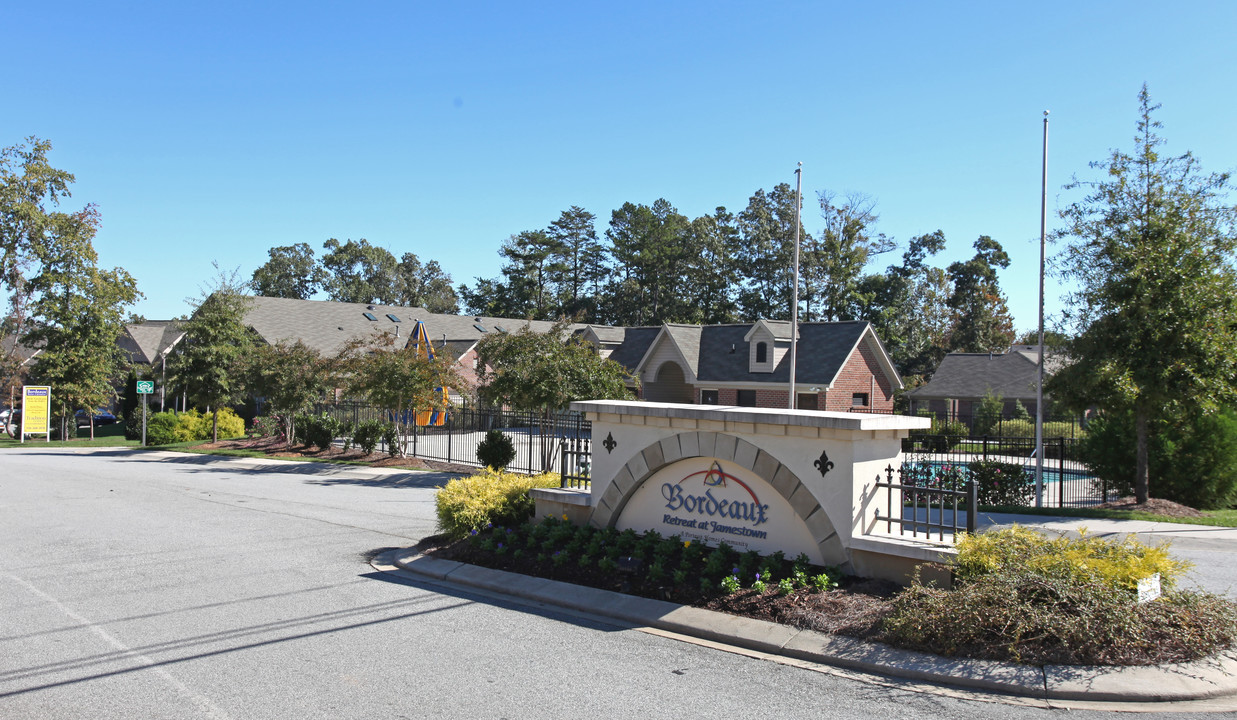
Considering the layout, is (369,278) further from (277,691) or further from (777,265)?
(277,691)

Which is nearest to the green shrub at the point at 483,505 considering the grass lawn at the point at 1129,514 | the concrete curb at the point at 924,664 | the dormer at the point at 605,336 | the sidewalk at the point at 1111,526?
the concrete curb at the point at 924,664

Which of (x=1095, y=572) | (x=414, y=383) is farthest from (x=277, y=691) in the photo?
(x=414, y=383)

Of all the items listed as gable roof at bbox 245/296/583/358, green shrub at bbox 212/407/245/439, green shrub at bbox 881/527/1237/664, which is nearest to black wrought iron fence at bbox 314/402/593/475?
green shrub at bbox 212/407/245/439

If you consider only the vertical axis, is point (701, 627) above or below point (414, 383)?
below

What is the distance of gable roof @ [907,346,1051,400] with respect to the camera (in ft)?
143

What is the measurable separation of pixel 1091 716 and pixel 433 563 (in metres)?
7.60

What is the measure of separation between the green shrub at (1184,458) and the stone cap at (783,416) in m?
11.6

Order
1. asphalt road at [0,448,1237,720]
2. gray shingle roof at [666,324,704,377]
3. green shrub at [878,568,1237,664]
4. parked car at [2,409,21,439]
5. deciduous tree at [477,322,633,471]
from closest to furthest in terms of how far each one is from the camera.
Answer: asphalt road at [0,448,1237,720], green shrub at [878,568,1237,664], deciduous tree at [477,322,633,471], gray shingle roof at [666,324,704,377], parked car at [2,409,21,439]

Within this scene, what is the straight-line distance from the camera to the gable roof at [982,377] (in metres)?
43.4

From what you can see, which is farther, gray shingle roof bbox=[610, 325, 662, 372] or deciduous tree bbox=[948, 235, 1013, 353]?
deciduous tree bbox=[948, 235, 1013, 353]

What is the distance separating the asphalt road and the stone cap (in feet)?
7.95

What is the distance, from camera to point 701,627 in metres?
7.65

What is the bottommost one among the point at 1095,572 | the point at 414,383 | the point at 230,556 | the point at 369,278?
the point at 230,556

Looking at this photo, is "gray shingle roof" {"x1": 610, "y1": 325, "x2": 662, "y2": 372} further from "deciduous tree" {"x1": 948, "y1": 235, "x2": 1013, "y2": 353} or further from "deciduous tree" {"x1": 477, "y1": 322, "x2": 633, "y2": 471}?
"deciduous tree" {"x1": 948, "y1": 235, "x2": 1013, "y2": 353}
